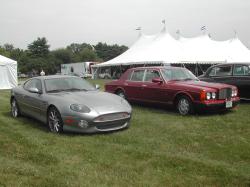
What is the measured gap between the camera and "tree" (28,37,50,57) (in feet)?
309

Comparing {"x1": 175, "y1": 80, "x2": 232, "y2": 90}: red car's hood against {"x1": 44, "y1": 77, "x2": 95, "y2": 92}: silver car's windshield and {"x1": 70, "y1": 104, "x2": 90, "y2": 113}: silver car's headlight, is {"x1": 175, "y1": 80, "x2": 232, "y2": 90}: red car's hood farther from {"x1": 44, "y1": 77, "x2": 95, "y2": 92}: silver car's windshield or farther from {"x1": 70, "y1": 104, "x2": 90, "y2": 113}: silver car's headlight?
{"x1": 70, "y1": 104, "x2": 90, "y2": 113}: silver car's headlight

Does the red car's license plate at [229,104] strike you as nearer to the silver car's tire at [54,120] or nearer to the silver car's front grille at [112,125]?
the silver car's front grille at [112,125]

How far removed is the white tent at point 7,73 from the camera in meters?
24.9

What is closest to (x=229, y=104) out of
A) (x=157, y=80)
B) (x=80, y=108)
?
(x=157, y=80)

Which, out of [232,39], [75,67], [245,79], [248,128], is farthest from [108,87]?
[75,67]

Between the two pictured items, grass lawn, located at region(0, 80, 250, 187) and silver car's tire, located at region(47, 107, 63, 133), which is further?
silver car's tire, located at region(47, 107, 63, 133)

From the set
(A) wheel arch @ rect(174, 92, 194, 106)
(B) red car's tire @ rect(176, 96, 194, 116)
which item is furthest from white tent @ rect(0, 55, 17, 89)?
(B) red car's tire @ rect(176, 96, 194, 116)

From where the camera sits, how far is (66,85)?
8.43 m

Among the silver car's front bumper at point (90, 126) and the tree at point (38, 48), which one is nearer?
the silver car's front bumper at point (90, 126)

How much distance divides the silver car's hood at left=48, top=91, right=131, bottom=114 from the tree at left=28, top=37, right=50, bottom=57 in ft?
294

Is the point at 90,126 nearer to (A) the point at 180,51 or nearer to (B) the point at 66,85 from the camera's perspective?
(B) the point at 66,85

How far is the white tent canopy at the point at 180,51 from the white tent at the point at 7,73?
459 inches

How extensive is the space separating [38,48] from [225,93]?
90.5 m

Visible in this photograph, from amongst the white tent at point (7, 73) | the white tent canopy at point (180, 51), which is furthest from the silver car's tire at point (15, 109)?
the white tent canopy at point (180, 51)
